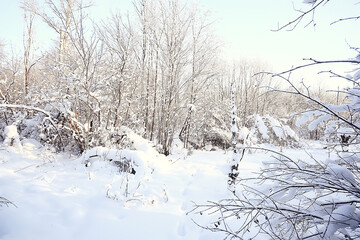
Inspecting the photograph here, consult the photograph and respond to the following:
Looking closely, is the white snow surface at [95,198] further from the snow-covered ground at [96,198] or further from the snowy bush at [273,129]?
the snowy bush at [273,129]

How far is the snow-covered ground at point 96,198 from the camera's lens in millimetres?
2549

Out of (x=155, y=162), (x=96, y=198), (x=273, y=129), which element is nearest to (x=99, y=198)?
(x=96, y=198)

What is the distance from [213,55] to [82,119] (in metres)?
7.24

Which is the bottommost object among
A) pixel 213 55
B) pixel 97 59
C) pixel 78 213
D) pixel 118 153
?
pixel 78 213

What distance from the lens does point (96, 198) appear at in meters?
3.35

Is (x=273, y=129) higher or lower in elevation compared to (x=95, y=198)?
higher

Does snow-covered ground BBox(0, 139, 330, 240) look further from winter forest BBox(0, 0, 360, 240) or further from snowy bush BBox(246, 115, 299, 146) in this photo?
snowy bush BBox(246, 115, 299, 146)

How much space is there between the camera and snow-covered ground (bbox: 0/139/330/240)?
2.55 metres

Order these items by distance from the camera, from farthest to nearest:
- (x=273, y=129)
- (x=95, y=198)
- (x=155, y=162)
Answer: (x=155, y=162) < (x=273, y=129) < (x=95, y=198)

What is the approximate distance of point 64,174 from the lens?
4.32 m

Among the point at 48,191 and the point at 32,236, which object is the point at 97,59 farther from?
the point at 32,236

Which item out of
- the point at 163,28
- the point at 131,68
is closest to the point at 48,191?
the point at 131,68

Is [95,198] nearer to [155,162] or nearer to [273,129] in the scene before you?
[155,162]

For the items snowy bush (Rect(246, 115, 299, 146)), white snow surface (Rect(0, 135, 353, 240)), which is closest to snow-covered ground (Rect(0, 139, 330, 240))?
white snow surface (Rect(0, 135, 353, 240))
